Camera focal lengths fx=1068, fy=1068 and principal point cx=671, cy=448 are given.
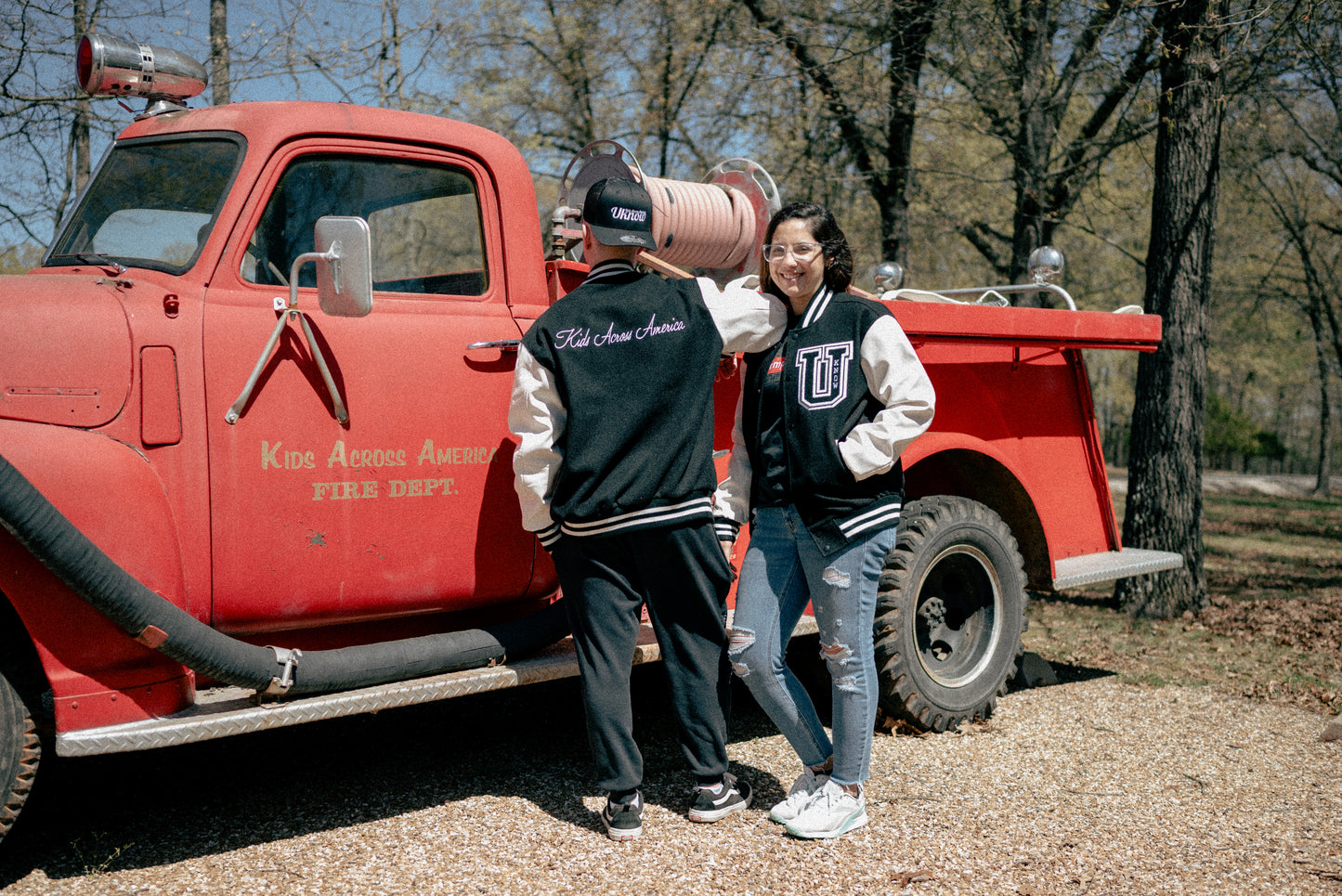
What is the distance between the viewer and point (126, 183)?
375cm

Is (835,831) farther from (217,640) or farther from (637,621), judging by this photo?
(217,640)

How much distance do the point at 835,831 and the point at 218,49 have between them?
6537 mm

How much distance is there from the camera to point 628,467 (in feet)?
10.8

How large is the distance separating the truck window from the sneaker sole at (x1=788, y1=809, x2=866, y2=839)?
2185 mm

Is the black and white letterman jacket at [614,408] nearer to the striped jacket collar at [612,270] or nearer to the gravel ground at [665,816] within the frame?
the striped jacket collar at [612,270]

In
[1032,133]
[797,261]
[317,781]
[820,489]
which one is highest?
[1032,133]

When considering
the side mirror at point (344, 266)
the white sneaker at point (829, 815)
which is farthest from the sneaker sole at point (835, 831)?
the side mirror at point (344, 266)

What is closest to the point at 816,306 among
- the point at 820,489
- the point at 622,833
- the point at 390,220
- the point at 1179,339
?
the point at 820,489

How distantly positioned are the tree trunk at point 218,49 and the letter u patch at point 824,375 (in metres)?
5.60

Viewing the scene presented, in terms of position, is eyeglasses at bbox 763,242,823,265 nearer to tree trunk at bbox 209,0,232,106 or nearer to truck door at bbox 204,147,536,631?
truck door at bbox 204,147,536,631

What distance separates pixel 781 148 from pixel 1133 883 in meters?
10.9

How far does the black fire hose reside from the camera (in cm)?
277

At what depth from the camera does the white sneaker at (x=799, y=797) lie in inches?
141

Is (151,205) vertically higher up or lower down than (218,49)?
lower down
